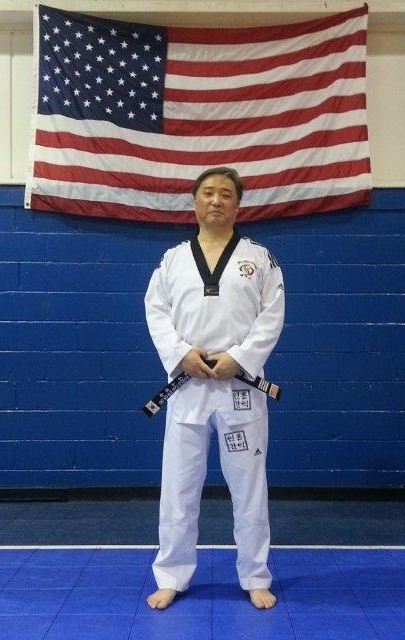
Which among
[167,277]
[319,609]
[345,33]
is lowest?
[319,609]

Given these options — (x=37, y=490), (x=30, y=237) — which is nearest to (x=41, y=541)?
(x=37, y=490)

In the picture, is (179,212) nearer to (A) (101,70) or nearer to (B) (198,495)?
(A) (101,70)

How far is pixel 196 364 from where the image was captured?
250cm

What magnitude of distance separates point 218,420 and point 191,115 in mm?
2668

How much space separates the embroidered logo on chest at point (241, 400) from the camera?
2.54 m

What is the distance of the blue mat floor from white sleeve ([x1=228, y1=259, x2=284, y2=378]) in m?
1.00

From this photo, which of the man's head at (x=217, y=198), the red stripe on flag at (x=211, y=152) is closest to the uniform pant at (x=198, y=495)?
the man's head at (x=217, y=198)

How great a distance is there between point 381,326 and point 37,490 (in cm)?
281

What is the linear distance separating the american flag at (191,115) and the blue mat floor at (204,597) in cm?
238

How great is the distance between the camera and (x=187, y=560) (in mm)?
2604

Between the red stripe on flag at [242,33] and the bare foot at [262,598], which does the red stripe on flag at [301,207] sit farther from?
the bare foot at [262,598]

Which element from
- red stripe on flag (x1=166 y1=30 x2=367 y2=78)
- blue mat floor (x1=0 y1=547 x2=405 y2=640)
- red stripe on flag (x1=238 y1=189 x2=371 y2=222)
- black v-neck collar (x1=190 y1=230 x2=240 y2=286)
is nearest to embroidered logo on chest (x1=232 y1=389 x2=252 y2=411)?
black v-neck collar (x1=190 y1=230 x2=240 y2=286)

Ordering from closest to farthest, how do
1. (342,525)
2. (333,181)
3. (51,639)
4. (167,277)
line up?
(51,639) → (167,277) → (342,525) → (333,181)

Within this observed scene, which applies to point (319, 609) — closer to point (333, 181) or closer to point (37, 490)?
point (37, 490)
